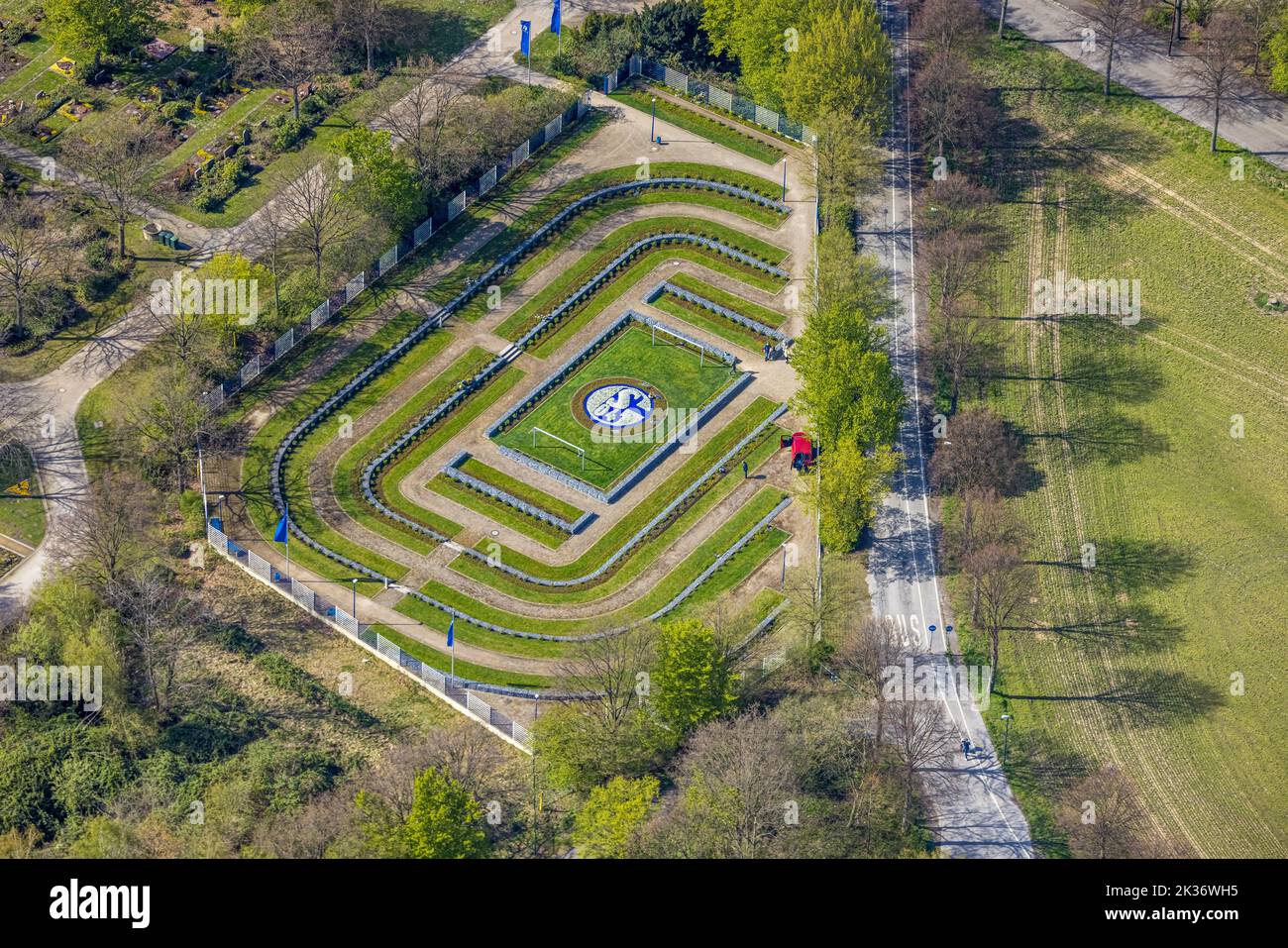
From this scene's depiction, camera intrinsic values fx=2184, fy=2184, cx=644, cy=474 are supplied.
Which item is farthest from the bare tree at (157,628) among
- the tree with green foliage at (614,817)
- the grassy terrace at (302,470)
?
the tree with green foliage at (614,817)

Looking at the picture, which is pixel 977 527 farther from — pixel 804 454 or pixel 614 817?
pixel 614 817

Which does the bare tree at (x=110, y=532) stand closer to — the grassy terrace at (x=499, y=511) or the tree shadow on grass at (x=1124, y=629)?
the grassy terrace at (x=499, y=511)

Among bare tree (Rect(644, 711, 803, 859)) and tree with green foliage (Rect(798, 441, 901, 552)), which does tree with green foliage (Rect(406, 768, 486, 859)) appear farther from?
tree with green foliage (Rect(798, 441, 901, 552))

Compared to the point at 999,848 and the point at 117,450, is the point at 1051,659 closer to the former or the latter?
the point at 999,848

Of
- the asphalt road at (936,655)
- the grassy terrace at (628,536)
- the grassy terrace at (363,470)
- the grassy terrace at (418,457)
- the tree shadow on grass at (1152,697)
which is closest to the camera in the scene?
the asphalt road at (936,655)

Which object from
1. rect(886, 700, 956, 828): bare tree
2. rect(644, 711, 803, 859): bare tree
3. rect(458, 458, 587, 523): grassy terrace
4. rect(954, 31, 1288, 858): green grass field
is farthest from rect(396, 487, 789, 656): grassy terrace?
rect(886, 700, 956, 828): bare tree

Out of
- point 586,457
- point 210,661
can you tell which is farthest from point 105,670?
point 586,457
